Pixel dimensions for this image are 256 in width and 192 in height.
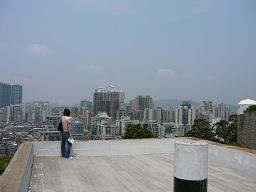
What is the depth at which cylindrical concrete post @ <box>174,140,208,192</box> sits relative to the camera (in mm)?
1936

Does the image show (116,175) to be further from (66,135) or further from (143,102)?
(143,102)

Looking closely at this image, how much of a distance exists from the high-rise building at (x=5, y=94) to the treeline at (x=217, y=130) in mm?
48011

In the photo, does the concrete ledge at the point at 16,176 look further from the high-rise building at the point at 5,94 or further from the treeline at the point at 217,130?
the high-rise building at the point at 5,94

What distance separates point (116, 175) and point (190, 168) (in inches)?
101

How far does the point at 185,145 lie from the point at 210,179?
2.54 m

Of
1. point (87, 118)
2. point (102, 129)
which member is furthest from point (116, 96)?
point (102, 129)

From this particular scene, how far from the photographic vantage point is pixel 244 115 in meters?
20.3

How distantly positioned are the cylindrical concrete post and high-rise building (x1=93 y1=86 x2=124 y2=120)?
69.8 metres

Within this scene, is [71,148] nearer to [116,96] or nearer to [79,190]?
[79,190]

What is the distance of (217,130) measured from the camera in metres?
22.6

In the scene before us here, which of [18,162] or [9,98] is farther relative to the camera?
[9,98]

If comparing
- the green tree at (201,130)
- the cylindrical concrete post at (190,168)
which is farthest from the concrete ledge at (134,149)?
the green tree at (201,130)

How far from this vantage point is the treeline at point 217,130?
70.7 ft

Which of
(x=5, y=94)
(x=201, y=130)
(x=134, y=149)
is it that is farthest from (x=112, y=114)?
(x=134, y=149)
